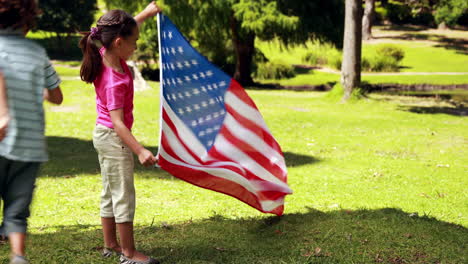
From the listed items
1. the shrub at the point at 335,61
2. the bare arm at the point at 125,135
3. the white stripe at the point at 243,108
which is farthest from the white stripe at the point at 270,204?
the shrub at the point at 335,61

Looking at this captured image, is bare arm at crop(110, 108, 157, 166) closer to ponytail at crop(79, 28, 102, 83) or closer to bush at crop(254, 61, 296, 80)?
ponytail at crop(79, 28, 102, 83)

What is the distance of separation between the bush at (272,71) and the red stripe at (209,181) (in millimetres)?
25359

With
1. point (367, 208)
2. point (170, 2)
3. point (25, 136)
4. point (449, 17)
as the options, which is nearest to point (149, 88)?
point (170, 2)

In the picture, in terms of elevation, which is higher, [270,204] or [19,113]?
[19,113]

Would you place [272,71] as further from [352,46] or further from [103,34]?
[103,34]

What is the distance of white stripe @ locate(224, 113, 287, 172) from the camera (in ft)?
17.0

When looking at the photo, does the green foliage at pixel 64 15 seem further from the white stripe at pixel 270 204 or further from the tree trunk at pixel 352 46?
the white stripe at pixel 270 204

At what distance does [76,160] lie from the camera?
9.47 metres

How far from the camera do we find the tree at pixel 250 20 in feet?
74.8

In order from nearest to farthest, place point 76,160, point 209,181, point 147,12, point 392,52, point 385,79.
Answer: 1. point 147,12
2. point 209,181
3. point 76,160
4. point 385,79
5. point 392,52

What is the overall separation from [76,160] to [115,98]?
5807 millimetres

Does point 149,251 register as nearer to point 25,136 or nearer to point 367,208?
point 25,136

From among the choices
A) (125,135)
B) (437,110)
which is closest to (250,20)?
(437,110)

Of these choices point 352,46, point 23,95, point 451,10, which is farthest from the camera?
point 451,10
